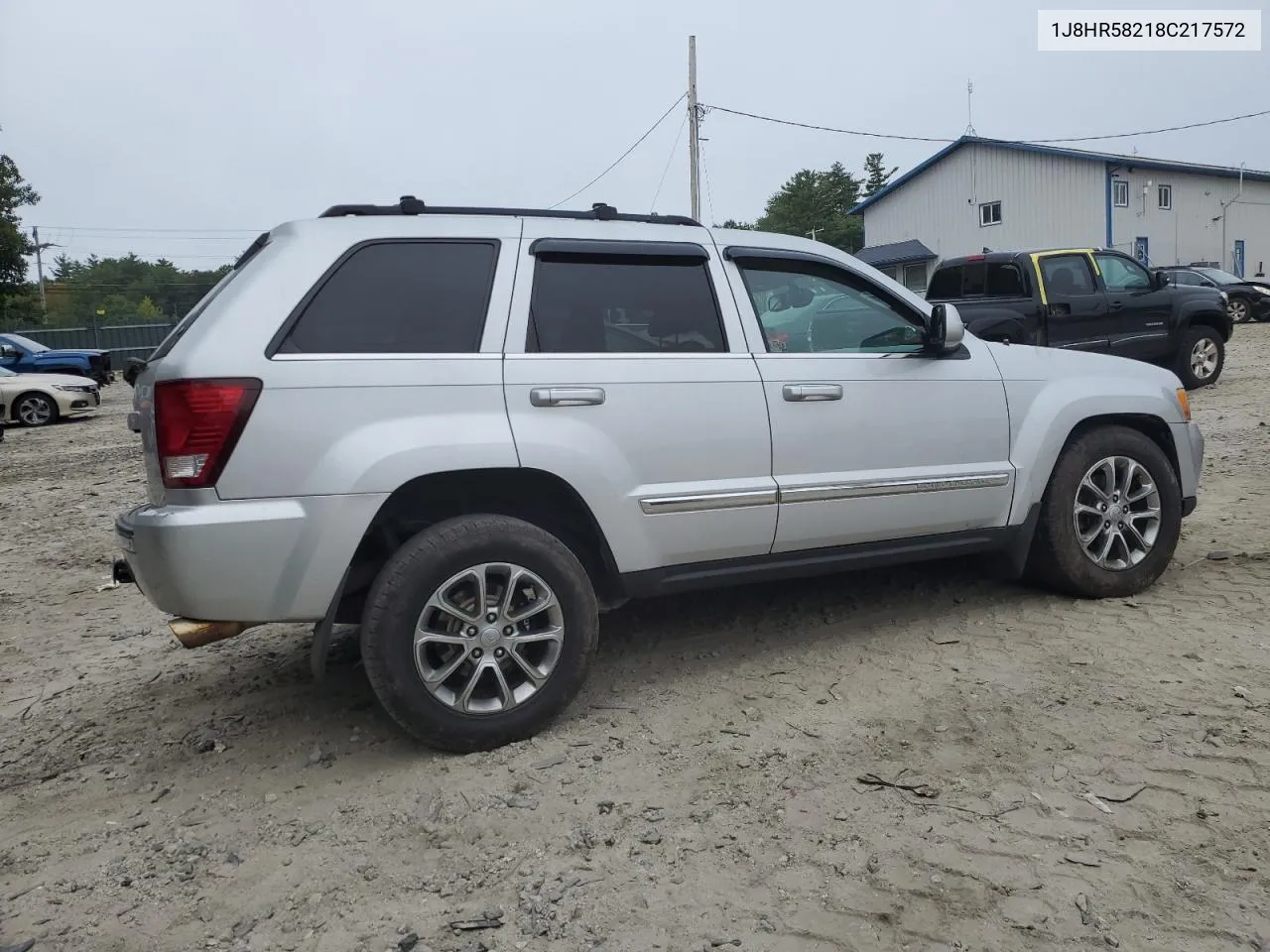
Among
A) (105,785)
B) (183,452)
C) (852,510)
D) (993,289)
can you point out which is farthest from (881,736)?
(993,289)

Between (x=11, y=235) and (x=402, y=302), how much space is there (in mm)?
33565

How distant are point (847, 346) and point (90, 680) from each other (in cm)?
362

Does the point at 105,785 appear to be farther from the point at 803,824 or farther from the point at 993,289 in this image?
the point at 993,289

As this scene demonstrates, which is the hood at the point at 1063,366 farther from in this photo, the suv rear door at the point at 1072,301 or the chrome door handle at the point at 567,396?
the suv rear door at the point at 1072,301

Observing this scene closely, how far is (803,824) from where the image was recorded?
9.05 ft

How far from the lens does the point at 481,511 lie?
3.42 meters

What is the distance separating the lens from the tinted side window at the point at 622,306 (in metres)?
3.46

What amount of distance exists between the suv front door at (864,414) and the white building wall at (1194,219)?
31.7 meters

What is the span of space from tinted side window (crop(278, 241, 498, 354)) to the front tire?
53.3 ft

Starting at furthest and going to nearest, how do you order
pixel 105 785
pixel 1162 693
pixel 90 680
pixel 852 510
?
pixel 90 680 → pixel 852 510 → pixel 1162 693 → pixel 105 785

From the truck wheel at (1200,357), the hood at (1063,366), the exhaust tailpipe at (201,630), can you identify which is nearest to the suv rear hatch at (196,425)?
the exhaust tailpipe at (201,630)

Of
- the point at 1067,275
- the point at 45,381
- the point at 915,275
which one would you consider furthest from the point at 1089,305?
the point at 915,275

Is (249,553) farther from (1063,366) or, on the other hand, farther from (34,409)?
(34,409)

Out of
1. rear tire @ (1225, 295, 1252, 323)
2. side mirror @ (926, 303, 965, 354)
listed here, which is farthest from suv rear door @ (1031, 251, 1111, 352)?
rear tire @ (1225, 295, 1252, 323)
